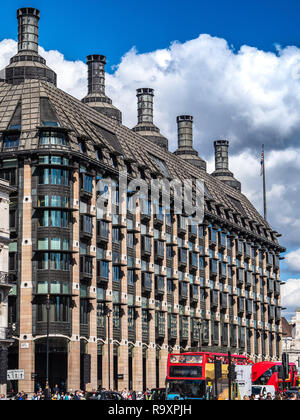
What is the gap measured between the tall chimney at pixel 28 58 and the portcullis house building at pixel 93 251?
0.15 meters

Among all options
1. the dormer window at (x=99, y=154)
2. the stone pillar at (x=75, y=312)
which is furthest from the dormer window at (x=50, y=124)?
the dormer window at (x=99, y=154)

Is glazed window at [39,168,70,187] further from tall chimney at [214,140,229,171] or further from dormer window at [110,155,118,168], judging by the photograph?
tall chimney at [214,140,229,171]

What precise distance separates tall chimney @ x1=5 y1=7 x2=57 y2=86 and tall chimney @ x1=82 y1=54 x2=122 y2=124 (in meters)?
21.5

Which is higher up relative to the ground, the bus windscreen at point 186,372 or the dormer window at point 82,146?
the dormer window at point 82,146

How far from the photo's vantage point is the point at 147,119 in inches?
6053

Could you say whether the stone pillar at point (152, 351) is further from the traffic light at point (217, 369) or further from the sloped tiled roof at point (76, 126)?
the traffic light at point (217, 369)

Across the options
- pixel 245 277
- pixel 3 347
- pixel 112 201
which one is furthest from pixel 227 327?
pixel 3 347

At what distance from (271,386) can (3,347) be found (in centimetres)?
2506

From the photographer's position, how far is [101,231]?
9956cm

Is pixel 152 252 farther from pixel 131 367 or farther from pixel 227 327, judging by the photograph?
pixel 227 327

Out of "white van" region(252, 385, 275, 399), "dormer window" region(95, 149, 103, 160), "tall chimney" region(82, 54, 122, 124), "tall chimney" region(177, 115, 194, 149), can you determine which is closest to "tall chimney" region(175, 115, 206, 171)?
"tall chimney" region(177, 115, 194, 149)

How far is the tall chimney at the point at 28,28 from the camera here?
367 feet

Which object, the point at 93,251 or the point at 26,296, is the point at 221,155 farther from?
the point at 26,296

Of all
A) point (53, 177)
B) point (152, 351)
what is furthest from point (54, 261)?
point (152, 351)
